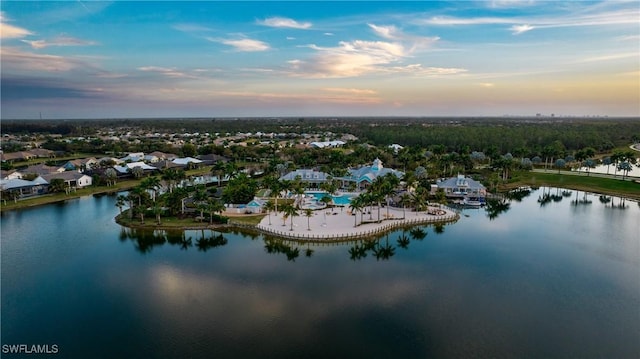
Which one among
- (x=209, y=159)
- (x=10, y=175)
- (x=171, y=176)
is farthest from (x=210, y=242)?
(x=209, y=159)

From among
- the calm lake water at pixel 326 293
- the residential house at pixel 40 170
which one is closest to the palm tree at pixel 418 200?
the calm lake water at pixel 326 293

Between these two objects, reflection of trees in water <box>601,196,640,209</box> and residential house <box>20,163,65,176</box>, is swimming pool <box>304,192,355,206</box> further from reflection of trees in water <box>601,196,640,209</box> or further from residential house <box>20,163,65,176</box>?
residential house <box>20,163,65,176</box>

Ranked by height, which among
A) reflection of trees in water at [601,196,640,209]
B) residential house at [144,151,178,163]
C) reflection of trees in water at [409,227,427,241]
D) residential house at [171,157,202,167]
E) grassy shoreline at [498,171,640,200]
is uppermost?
residential house at [144,151,178,163]

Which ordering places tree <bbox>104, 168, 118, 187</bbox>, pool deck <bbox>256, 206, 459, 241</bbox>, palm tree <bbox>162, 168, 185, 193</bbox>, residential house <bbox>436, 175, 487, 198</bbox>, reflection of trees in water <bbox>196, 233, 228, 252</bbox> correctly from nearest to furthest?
reflection of trees in water <bbox>196, 233, 228, 252</bbox> → pool deck <bbox>256, 206, 459, 241</bbox> → palm tree <bbox>162, 168, 185, 193</bbox> → residential house <bbox>436, 175, 487, 198</bbox> → tree <bbox>104, 168, 118, 187</bbox>

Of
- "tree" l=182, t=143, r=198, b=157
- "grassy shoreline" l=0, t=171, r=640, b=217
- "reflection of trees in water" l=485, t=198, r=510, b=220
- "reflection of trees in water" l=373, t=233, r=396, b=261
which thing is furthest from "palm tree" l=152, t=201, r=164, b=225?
"tree" l=182, t=143, r=198, b=157

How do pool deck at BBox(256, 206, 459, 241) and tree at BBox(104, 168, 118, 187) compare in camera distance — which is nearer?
pool deck at BBox(256, 206, 459, 241)

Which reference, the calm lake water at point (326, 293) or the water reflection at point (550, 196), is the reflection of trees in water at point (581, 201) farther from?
the calm lake water at point (326, 293)

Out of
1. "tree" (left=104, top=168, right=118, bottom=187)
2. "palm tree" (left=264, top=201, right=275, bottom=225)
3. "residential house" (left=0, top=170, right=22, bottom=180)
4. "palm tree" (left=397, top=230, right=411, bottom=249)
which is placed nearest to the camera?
"palm tree" (left=397, top=230, right=411, bottom=249)

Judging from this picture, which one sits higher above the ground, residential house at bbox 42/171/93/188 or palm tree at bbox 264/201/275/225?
residential house at bbox 42/171/93/188
